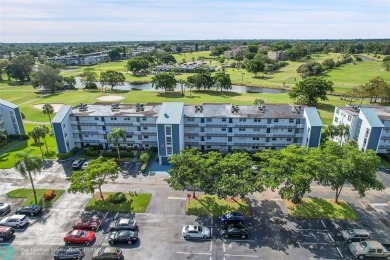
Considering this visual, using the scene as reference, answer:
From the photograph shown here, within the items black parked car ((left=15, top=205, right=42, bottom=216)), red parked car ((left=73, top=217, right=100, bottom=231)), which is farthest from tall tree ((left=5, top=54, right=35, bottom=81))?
red parked car ((left=73, top=217, right=100, bottom=231))

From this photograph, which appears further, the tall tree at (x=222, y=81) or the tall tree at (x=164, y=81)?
the tall tree at (x=222, y=81)

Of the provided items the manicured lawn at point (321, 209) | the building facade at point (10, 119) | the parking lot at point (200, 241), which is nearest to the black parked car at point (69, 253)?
the parking lot at point (200, 241)

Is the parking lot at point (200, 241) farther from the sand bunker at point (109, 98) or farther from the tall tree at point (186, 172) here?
the sand bunker at point (109, 98)

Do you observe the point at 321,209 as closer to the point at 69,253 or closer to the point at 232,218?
the point at 232,218

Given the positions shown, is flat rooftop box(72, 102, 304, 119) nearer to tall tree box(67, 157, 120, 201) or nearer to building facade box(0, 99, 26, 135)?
building facade box(0, 99, 26, 135)

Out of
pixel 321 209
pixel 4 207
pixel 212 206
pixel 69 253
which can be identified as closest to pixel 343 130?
pixel 321 209
